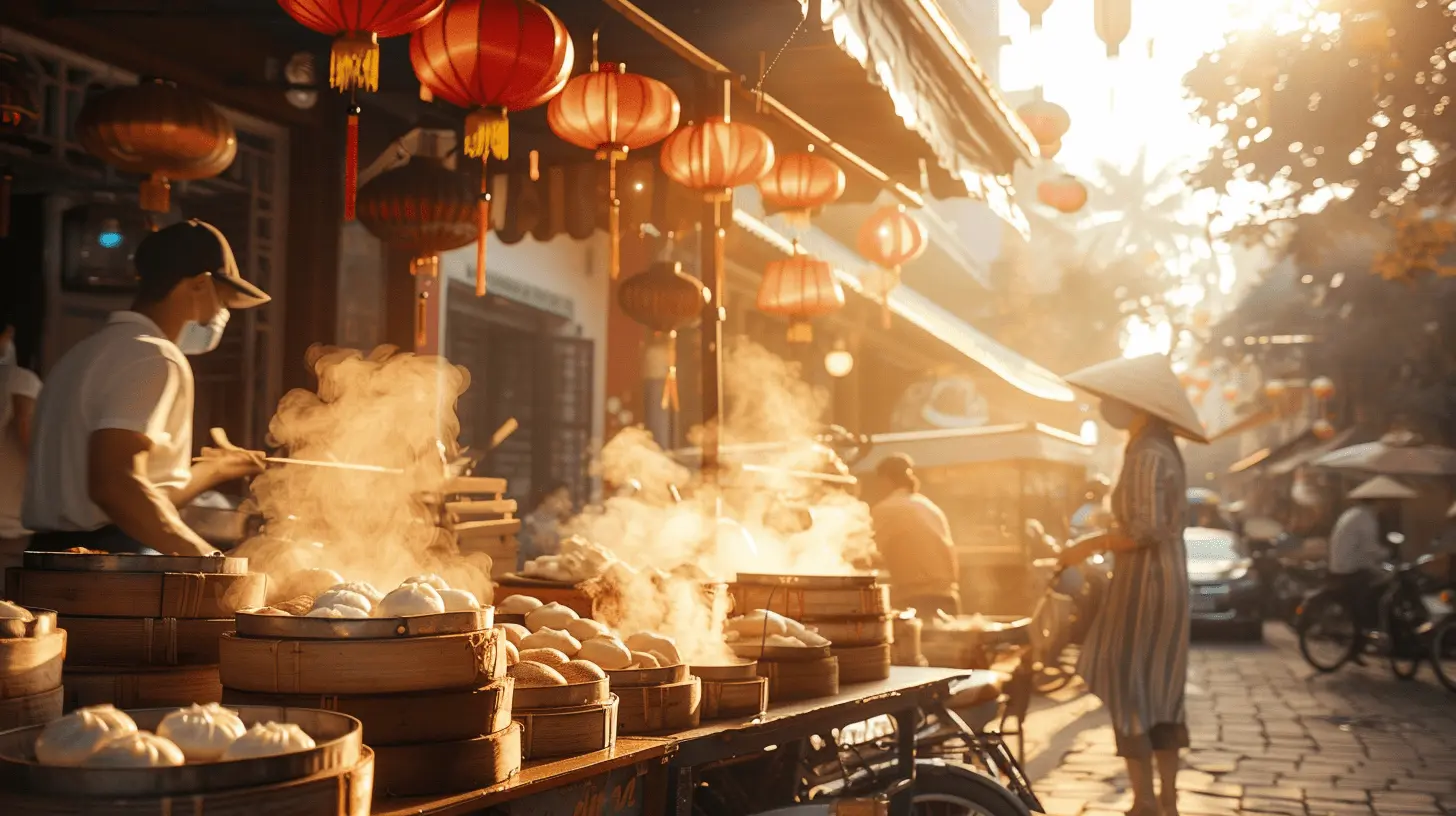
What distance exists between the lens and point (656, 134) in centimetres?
651

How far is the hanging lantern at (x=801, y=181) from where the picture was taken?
809 centimetres

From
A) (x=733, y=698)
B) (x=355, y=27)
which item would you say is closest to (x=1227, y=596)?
(x=733, y=698)

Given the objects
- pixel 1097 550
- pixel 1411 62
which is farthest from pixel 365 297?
pixel 1411 62

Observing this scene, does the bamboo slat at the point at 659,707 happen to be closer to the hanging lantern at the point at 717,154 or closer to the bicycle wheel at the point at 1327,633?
the hanging lantern at the point at 717,154

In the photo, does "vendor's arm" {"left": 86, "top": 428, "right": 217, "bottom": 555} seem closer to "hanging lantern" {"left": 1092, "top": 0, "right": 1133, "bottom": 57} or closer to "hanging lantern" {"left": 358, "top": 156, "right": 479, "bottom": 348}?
"hanging lantern" {"left": 358, "top": 156, "right": 479, "bottom": 348}

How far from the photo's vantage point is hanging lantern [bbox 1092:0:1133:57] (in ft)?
21.2

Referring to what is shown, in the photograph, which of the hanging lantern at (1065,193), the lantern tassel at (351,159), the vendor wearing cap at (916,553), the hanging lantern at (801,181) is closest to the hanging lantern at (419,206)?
the hanging lantern at (801,181)

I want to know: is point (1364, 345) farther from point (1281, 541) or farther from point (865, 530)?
point (865, 530)

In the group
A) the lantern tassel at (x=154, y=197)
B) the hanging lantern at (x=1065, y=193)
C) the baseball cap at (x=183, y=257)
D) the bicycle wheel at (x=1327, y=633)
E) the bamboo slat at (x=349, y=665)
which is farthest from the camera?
the bicycle wheel at (x=1327, y=633)

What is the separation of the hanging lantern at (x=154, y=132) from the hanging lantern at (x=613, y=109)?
1.58 meters

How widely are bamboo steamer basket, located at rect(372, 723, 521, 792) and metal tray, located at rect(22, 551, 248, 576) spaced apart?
2.15 feet

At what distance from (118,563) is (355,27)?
2367mm

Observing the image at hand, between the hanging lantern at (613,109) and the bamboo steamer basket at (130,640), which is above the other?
the hanging lantern at (613,109)

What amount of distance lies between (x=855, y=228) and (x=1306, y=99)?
10.8m
